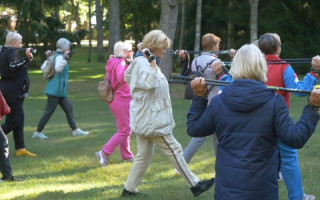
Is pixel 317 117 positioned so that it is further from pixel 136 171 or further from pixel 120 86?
pixel 120 86

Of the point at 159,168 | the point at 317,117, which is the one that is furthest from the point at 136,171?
the point at 317,117

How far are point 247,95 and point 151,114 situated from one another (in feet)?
8.39

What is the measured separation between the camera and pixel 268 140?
12.2 feet

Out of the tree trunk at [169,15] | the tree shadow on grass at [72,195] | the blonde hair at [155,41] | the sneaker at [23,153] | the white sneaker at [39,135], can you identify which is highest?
the tree trunk at [169,15]

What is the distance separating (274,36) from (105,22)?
52.7m

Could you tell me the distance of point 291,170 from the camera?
5.57 metres

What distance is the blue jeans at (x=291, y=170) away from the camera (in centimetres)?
556

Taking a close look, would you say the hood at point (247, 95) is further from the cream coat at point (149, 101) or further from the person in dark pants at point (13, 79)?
the person in dark pants at point (13, 79)

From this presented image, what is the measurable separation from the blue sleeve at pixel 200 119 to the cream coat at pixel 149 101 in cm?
193

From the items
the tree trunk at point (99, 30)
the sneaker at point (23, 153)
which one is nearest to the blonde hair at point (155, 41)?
the sneaker at point (23, 153)

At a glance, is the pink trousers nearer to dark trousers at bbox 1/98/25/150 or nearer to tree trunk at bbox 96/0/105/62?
dark trousers at bbox 1/98/25/150

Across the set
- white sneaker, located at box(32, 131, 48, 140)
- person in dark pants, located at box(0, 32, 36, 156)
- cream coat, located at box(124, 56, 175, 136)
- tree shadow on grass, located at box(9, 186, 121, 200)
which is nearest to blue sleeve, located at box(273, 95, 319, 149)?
cream coat, located at box(124, 56, 175, 136)

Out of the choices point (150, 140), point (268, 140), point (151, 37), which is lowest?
point (150, 140)

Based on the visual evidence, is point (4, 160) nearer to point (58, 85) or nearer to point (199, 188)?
point (199, 188)
